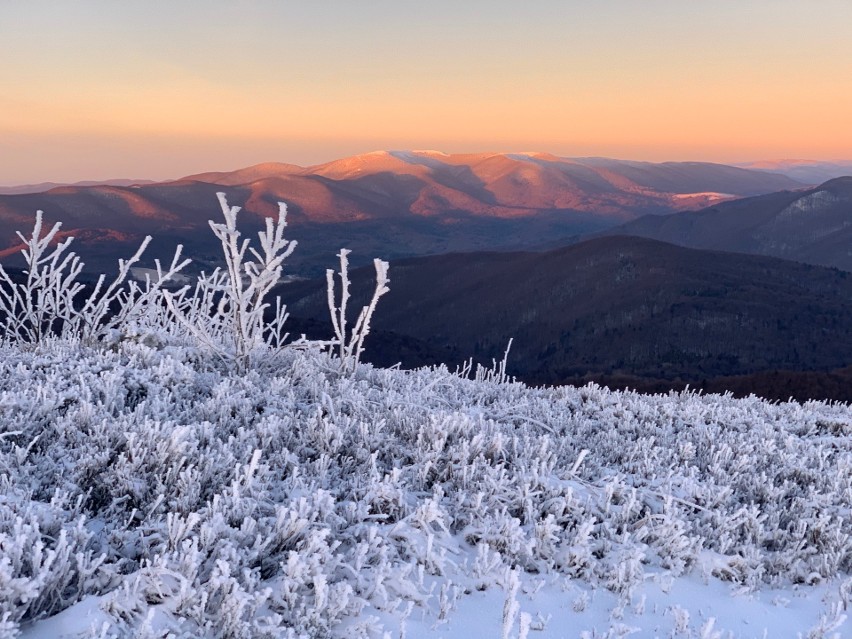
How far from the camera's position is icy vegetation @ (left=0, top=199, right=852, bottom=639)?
2.37m

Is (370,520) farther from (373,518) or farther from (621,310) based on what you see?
(621,310)

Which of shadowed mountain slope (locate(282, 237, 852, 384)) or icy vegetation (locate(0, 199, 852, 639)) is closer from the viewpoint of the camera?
icy vegetation (locate(0, 199, 852, 639))

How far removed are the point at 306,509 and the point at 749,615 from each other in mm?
2137

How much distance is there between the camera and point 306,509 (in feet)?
9.29

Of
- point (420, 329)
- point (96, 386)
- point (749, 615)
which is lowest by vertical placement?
point (420, 329)

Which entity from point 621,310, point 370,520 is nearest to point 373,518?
point 370,520

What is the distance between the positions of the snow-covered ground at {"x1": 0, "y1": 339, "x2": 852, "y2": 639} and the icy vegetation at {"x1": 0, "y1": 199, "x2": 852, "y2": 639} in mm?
13

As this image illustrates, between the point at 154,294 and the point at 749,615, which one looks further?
the point at 154,294

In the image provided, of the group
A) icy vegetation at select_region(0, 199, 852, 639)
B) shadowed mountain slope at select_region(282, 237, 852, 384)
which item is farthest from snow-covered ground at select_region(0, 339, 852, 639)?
shadowed mountain slope at select_region(282, 237, 852, 384)

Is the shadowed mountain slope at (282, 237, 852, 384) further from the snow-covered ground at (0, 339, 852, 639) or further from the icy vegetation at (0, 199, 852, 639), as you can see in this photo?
the snow-covered ground at (0, 339, 852, 639)

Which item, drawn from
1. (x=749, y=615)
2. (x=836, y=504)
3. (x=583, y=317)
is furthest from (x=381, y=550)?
(x=583, y=317)

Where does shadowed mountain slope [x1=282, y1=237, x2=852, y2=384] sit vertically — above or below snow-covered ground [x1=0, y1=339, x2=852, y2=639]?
below

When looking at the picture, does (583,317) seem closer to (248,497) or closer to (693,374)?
(693,374)

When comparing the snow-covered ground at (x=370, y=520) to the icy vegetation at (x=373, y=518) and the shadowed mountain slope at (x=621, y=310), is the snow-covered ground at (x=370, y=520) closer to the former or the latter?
the icy vegetation at (x=373, y=518)
